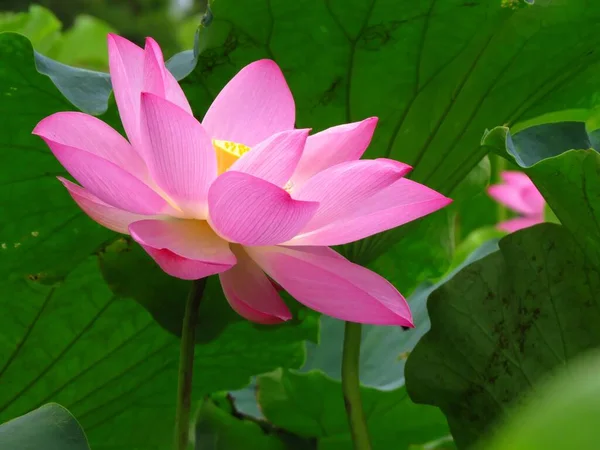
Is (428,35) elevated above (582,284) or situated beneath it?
elevated above

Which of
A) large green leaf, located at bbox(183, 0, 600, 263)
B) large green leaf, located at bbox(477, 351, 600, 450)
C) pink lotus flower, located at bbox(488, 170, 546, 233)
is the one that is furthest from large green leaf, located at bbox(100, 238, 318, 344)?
pink lotus flower, located at bbox(488, 170, 546, 233)

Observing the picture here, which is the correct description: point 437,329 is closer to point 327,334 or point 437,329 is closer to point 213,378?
point 213,378

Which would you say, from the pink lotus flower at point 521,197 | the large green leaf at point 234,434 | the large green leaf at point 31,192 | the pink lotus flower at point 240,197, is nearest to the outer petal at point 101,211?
the pink lotus flower at point 240,197

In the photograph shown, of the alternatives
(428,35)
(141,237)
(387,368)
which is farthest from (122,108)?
(387,368)

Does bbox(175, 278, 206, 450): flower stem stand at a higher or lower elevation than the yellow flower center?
lower

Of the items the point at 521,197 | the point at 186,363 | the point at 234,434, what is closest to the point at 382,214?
the point at 186,363

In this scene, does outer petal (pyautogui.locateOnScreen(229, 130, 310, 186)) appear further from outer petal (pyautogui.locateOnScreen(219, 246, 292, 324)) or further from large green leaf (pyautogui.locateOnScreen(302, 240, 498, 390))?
large green leaf (pyautogui.locateOnScreen(302, 240, 498, 390))

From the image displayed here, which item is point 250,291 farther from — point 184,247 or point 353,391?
point 353,391
